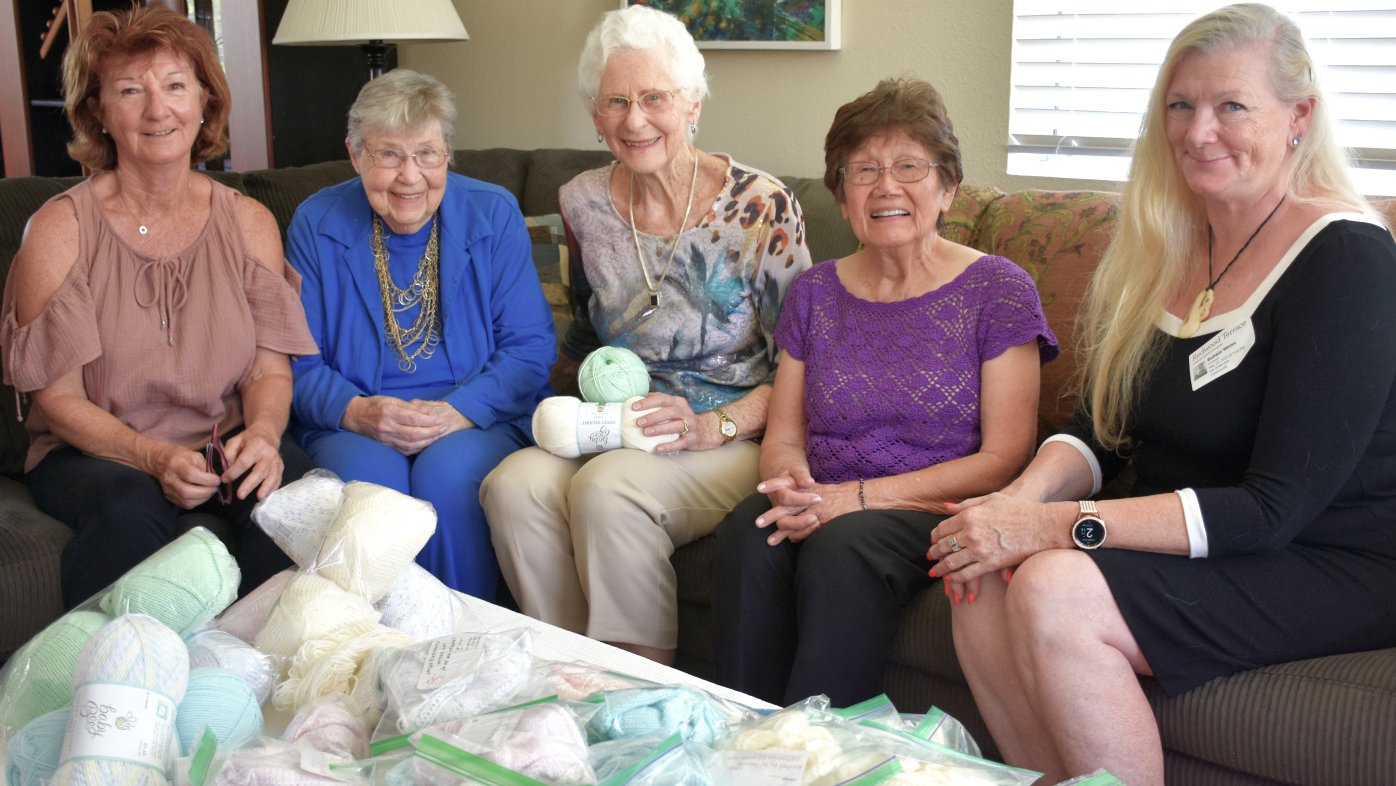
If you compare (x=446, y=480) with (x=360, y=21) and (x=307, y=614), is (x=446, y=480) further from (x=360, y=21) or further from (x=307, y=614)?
(x=360, y=21)

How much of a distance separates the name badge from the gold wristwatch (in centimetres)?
80

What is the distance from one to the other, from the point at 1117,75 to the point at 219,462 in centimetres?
191

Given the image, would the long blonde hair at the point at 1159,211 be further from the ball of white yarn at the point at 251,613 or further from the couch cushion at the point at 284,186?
the couch cushion at the point at 284,186

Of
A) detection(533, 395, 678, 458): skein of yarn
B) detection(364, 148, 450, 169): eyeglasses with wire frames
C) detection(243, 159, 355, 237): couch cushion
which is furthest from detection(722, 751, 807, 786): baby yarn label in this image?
detection(243, 159, 355, 237): couch cushion

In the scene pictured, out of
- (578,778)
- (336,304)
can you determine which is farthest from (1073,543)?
(336,304)

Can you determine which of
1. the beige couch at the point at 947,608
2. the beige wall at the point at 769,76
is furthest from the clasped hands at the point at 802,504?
the beige wall at the point at 769,76

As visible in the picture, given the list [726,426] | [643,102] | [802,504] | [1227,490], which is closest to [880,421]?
[802,504]

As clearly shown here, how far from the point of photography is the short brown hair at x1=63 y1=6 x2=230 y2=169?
210cm

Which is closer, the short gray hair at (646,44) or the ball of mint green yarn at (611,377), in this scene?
the ball of mint green yarn at (611,377)

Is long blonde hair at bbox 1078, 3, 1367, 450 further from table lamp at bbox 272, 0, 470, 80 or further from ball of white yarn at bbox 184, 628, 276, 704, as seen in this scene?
table lamp at bbox 272, 0, 470, 80

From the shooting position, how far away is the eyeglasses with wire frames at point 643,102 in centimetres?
224

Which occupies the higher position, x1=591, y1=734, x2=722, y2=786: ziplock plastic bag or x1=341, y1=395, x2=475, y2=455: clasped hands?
x1=591, y1=734, x2=722, y2=786: ziplock plastic bag

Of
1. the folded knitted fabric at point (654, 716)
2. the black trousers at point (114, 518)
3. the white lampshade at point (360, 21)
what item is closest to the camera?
the folded knitted fabric at point (654, 716)

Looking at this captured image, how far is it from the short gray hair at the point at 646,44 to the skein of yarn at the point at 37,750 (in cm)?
151
